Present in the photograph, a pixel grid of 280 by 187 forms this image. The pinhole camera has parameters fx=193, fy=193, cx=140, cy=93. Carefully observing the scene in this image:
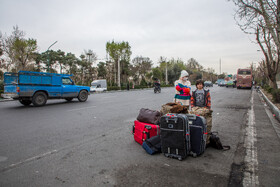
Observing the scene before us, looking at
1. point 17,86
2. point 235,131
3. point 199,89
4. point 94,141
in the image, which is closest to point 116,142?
point 94,141

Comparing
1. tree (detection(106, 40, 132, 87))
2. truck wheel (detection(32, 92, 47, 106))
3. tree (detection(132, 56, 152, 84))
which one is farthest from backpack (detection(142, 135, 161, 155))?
tree (detection(132, 56, 152, 84))

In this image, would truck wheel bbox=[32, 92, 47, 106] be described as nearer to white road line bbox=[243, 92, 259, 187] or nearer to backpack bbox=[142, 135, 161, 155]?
backpack bbox=[142, 135, 161, 155]

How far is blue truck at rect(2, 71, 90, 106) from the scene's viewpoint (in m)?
11.7

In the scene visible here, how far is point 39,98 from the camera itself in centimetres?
1226

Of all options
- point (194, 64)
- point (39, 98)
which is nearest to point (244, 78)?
point (39, 98)

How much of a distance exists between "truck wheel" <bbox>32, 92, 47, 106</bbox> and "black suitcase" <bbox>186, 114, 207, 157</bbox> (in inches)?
437

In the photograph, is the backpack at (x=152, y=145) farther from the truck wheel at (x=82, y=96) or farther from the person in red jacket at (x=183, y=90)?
the truck wheel at (x=82, y=96)

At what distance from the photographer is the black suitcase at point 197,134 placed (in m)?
3.64

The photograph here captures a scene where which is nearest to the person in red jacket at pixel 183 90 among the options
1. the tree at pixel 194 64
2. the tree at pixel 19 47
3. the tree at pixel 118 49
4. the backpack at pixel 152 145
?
the backpack at pixel 152 145

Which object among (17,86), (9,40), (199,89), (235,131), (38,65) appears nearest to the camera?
(199,89)

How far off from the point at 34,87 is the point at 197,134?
37.6ft

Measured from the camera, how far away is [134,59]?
64.7 m

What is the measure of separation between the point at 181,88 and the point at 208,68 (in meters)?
118

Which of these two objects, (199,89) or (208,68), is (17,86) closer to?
(199,89)
